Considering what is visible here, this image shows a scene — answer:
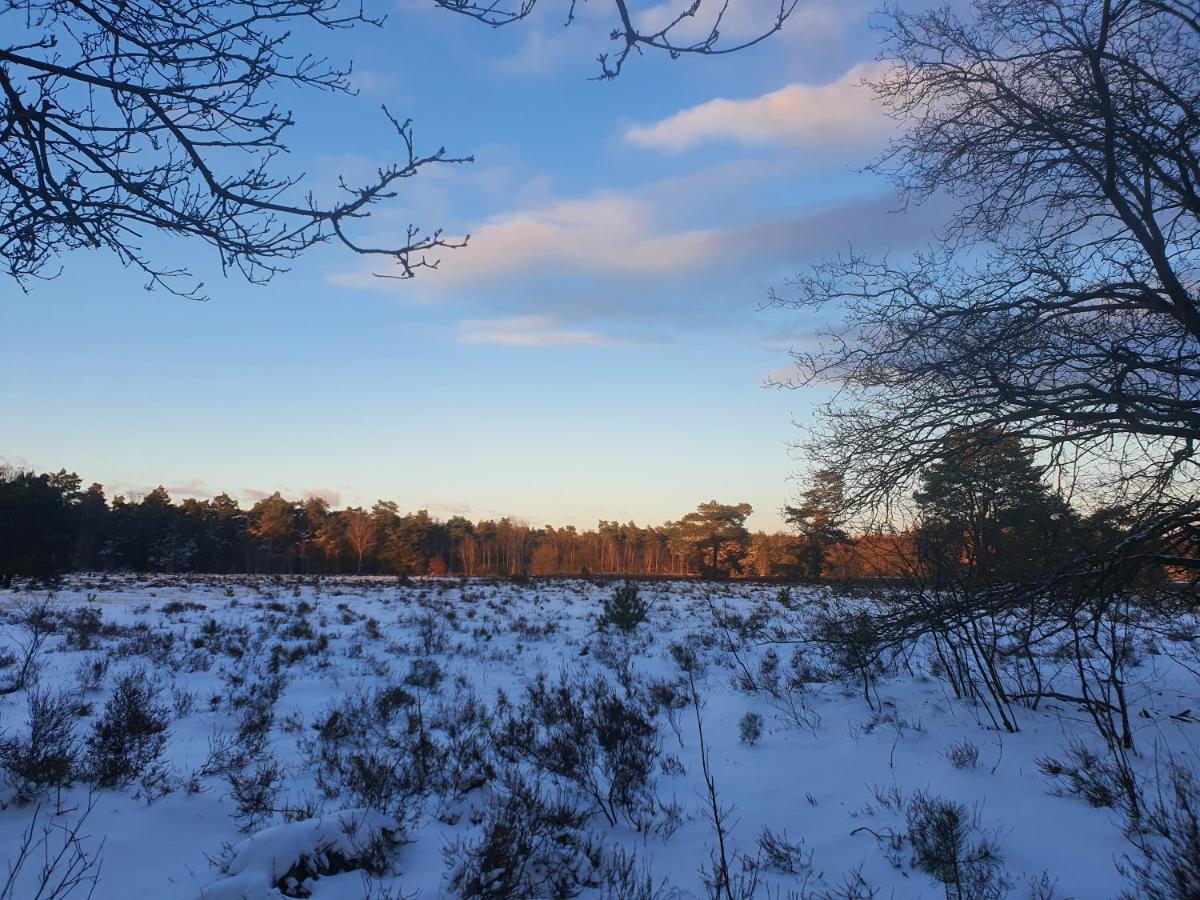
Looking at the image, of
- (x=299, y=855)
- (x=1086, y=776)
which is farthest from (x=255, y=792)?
(x=1086, y=776)

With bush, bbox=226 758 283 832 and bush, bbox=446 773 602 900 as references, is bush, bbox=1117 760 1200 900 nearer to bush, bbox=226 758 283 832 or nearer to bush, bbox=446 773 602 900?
bush, bbox=446 773 602 900

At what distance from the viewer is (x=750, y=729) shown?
6.00m

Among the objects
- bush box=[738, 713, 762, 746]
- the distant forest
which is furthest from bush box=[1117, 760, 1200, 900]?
the distant forest

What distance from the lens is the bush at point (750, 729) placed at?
5.88m

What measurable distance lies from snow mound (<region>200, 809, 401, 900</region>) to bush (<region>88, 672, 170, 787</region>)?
4.65ft

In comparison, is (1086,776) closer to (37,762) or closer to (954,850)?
(954,850)

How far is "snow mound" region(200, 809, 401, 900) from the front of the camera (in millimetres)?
2867

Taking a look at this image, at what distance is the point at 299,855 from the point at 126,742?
2540mm

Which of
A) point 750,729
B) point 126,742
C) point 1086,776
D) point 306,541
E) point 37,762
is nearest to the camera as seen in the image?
point 37,762

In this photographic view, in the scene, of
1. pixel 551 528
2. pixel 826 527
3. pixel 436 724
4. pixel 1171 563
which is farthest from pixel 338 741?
pixel 551 528

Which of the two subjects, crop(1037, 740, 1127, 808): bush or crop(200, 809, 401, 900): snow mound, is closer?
crop(200, 809, 401, 900): snow mound

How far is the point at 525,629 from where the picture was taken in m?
13.8

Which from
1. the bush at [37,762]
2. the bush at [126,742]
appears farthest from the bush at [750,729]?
the bush at [37,762]

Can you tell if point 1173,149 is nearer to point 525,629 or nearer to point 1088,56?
point 1088,56
